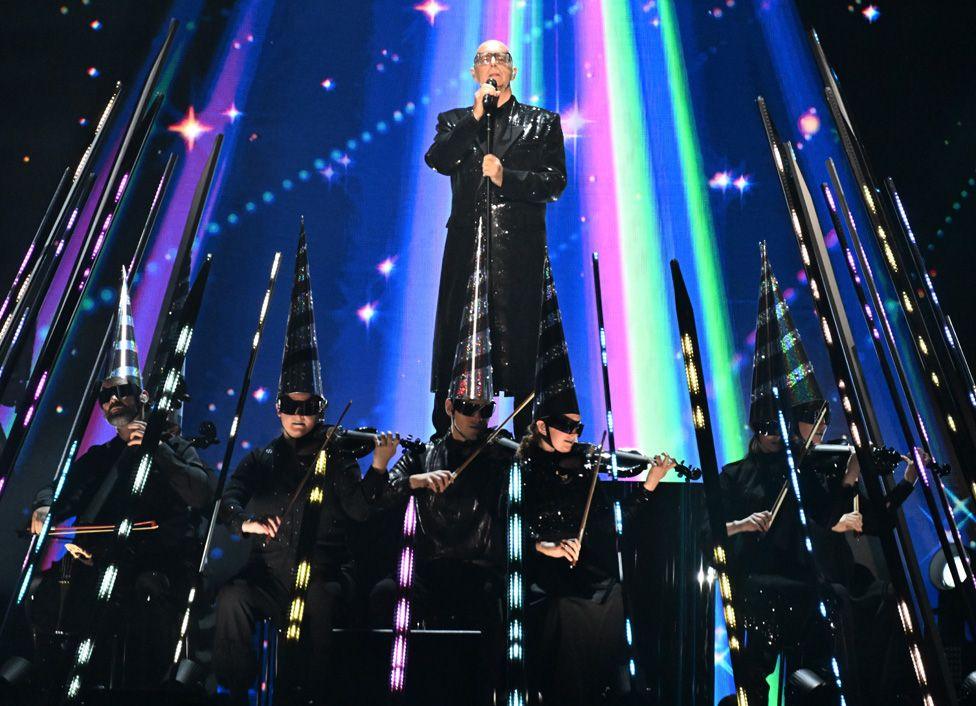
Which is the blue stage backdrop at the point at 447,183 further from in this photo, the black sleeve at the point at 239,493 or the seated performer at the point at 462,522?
the seated performer at the point at 462,522

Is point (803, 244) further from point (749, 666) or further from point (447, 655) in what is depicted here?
point (447, 655)

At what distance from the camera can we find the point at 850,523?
3035 mm

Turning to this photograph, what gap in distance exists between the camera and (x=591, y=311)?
4.23 meters

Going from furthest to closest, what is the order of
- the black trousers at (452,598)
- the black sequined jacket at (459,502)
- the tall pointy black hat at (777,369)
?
the tall pointy black hat at (777,369) → the black sequined jacket at (459,502) → the black trousers at (452,598)

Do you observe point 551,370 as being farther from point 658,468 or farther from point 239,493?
point 239,493

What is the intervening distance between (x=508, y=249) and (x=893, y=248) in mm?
2461

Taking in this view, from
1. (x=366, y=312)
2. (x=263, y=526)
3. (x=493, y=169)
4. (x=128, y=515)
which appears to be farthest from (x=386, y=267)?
(x=128, y=515)

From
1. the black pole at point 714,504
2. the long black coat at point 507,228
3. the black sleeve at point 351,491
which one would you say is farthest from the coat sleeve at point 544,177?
the black pole at point 714,504

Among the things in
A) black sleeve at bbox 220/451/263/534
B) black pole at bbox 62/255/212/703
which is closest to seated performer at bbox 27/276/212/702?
black sleeve at bbox 220/451/263/534

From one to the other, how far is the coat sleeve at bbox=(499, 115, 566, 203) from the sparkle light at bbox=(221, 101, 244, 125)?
5.06 ft

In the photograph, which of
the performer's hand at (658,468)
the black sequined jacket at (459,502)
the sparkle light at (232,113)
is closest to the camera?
the performer's hand at (658,468)

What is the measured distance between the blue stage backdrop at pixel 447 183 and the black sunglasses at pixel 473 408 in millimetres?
1050

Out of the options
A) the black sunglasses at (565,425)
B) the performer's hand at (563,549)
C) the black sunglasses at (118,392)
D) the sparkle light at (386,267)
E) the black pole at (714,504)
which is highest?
the sparkle light at (386,267)

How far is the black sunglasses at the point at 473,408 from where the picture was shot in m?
3.01
